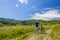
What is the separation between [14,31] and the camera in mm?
6312

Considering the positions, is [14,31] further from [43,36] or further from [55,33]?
[55,33]

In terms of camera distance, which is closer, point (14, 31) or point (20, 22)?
point (14, 31)

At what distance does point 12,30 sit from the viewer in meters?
6.37

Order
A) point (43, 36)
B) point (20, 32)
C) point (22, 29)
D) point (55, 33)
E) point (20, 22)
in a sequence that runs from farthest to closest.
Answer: point (20, 22)
point (22, 29)
point (20, 32)
point (55, 33)
point (43, 36)

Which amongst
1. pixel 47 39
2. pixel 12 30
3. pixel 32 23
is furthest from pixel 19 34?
pixel 47 39

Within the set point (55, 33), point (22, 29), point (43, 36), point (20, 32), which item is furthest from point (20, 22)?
point (55, 33)

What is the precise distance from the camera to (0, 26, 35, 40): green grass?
6051 millimetres

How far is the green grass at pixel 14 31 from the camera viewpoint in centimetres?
605

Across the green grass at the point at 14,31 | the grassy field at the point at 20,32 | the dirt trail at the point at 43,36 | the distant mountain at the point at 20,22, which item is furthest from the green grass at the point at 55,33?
the green grass at the point at 14,31

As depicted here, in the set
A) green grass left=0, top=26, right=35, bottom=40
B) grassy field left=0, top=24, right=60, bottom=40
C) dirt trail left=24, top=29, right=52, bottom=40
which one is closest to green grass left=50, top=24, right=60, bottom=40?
grassy field left=0, top=24, right=60, bottom=40

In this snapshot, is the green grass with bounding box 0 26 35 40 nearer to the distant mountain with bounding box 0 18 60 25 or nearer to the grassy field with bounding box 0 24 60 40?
the grassy field with bounding box 0 24 60 40

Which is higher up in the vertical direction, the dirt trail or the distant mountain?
the distant mountain

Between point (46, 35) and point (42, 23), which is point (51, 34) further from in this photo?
point (42, 23)

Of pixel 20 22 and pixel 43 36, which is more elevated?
pixel 20 22
